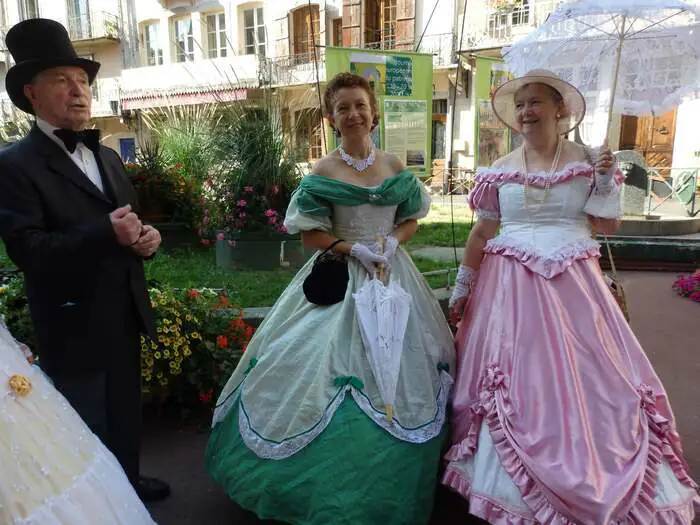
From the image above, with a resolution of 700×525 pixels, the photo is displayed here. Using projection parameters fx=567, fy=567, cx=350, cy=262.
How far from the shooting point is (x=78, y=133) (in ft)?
6.85

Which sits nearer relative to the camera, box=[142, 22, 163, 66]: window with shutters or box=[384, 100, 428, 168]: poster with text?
box=[384, 100, 428, 168]: poster with text

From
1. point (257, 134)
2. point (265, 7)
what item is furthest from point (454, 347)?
point (265, 7)

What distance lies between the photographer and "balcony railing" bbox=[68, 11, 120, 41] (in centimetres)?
2328

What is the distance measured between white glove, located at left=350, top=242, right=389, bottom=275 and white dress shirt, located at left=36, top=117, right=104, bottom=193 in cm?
107

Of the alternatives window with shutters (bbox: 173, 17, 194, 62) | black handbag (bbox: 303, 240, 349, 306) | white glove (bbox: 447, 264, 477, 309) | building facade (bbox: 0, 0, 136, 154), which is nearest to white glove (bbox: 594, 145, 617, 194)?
white glove (bbox: 447, 264, 477, 309)

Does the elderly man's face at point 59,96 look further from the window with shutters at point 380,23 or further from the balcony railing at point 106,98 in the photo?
the balcony railing at point 106,98

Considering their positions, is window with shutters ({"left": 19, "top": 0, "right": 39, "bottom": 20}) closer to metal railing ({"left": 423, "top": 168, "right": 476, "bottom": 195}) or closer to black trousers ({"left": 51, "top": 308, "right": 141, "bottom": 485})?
metal railing ({"left": 423, "top": 168, "right": 476, "bottom": 195})

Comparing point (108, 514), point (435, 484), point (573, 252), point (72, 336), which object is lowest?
point (435, 484)

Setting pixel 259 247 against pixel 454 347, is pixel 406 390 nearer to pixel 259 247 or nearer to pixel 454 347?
pixel 454 347

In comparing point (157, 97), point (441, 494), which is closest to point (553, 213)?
point (441, 494)

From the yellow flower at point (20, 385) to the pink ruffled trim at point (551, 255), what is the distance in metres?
1.86

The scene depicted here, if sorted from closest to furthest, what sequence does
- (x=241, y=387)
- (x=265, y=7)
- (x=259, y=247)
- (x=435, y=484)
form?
(x=435, y=484)
(x=241, y=387)
(x=259, y=247)
(x=265, y=7)

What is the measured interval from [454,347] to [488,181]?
78 centimetres

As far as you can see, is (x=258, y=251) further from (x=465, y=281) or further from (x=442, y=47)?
(x=442, y=47)
